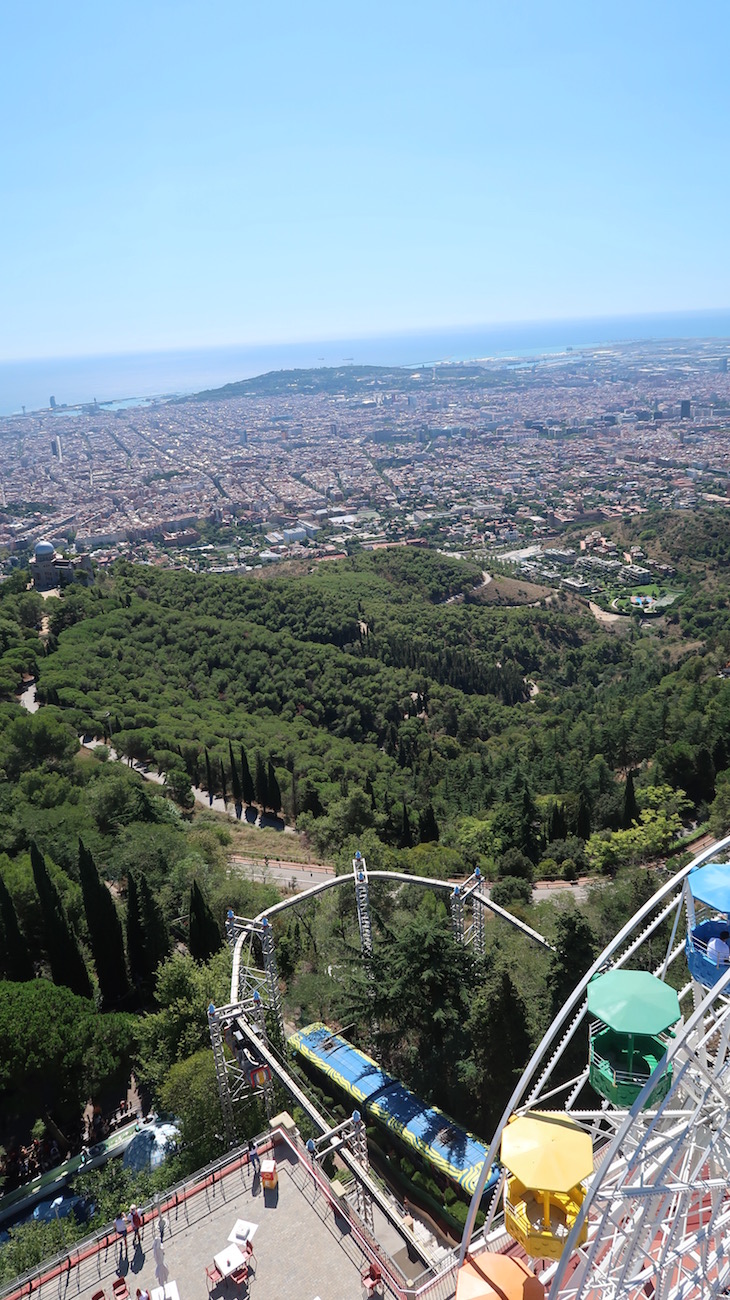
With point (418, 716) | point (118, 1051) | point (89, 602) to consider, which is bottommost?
point (418, 716)

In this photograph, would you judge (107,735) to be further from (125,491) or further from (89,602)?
(125,491)

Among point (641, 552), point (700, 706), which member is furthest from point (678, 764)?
point (641, 552)

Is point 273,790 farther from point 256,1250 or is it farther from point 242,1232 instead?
point 256,1250

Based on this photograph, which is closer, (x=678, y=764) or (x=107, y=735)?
(x=678, y=764)

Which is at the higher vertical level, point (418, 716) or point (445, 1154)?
point (445, 1154)

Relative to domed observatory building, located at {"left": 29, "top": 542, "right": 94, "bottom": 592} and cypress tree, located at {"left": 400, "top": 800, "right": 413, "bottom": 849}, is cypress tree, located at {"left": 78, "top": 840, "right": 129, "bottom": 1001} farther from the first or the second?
domed observatory building, located at {"left": 29, "top": 542, "right": 94, "bottom": 592}

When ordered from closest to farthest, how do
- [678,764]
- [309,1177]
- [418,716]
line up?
1. [309,1177]
2. [678,764]
3. [418,716]

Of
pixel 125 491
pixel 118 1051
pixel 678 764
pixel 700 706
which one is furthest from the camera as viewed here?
pixel 125 491

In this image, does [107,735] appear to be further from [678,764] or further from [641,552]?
[641,552]

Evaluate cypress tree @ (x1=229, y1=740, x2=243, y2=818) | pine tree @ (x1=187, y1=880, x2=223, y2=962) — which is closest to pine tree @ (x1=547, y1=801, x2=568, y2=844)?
cypress tree @ (x1=229, y1=740, x2=243, y2=818)
